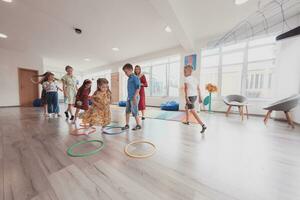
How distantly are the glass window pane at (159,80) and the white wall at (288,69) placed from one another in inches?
159

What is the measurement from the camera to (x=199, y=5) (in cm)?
244

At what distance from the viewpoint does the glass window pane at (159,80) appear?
603 centimetres

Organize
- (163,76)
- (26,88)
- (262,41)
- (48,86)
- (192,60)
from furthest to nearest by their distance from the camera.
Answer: (163,76) < (26,88) < (192,60) < (262,41) < (48,86)

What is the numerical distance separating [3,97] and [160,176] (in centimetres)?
837

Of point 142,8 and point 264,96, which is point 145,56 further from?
point 264,96

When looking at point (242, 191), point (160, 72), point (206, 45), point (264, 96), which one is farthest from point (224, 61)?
point (242, 191)

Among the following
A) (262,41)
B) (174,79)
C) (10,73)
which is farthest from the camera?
(174,79)

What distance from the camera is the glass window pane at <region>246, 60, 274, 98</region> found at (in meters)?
3.38

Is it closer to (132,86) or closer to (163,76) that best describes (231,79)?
(163,76)

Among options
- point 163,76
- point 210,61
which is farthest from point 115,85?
point 210,61

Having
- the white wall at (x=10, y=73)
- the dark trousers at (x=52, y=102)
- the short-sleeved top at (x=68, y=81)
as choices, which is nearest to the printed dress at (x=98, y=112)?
the short-sleeved top at (x=68, y=81)

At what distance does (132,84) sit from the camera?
1938mm

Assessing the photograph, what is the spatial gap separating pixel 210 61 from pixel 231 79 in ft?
3.42

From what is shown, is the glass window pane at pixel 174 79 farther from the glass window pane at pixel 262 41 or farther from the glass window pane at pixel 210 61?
the glass window pane at pixel 262 41
